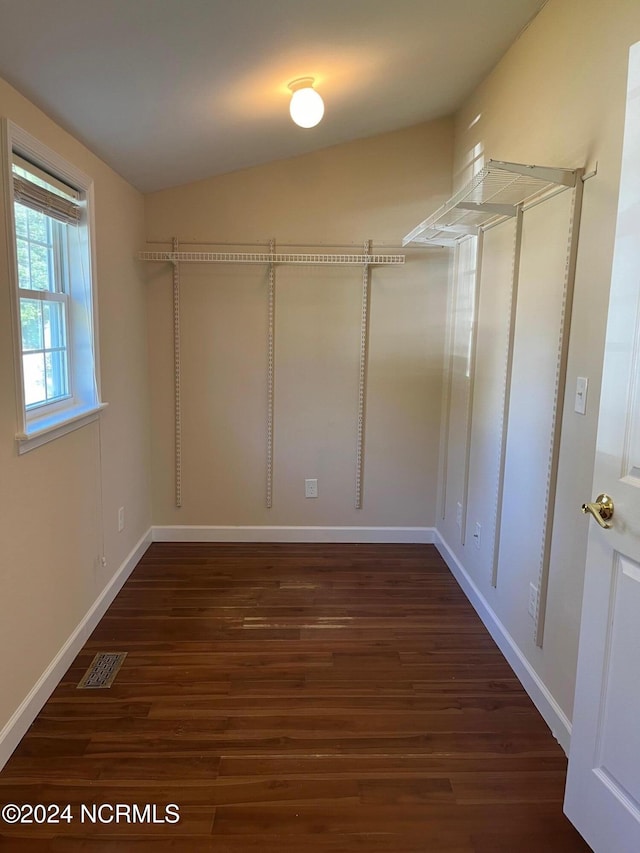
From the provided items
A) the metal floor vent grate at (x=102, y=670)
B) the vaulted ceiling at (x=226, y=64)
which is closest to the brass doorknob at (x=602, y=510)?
the vaulted ceiling at (x=226, y=64)

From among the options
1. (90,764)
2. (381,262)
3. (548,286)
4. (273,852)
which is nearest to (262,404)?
(381,262)

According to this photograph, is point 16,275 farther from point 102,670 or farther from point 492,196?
point 492,196

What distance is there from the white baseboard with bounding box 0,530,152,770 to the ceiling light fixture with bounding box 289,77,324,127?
7.88 ft

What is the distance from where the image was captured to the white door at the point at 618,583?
1338 mm

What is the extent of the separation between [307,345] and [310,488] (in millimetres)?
947

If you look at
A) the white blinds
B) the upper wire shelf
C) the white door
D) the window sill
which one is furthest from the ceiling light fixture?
the window sill

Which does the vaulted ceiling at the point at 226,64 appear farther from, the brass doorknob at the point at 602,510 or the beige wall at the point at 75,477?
the brass doorknob at the point at 602,510

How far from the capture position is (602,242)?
173cm

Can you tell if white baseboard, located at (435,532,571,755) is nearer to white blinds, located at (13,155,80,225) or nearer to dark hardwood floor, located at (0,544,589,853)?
dark hardwood floor, located at (0,544,589,853)

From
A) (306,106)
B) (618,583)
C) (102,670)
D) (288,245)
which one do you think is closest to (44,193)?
(306,106)

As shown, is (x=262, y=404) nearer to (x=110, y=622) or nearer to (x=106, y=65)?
(x=110, y=622)

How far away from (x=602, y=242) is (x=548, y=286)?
364 millimetres

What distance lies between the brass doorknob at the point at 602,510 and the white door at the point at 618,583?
0.02 m

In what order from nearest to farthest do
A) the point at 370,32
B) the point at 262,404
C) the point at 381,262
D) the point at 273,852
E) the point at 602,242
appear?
the point at 273,852 → the point at 602,242 → the point at 370,32 → the point at 381,262 → the point at 262,404
